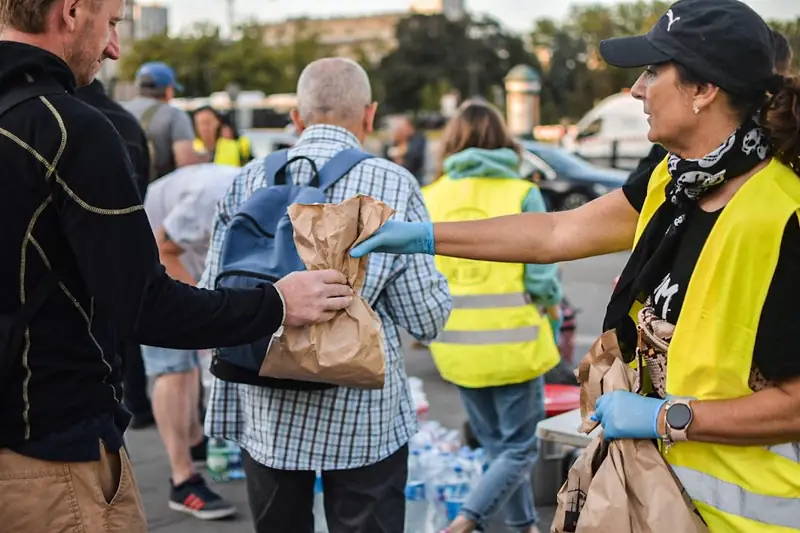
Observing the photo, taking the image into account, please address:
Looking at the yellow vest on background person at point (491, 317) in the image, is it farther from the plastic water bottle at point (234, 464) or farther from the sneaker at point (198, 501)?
the plastic water bottle at point (234, 464)

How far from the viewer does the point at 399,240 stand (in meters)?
2.72

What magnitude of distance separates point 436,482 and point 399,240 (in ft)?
8.21

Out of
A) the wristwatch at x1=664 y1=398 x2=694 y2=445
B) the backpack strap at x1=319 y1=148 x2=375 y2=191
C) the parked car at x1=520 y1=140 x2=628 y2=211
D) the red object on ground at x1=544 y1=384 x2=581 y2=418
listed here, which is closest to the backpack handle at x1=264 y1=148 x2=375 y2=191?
the backpack strap at x1=319 y1=148 x2=375 y2=191

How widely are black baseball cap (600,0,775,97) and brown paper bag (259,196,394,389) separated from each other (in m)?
0.89

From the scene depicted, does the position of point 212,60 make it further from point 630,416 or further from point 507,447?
Result: point 630,416

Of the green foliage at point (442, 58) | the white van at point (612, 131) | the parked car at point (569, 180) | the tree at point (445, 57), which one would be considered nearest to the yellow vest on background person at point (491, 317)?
the parked car at point (569, 180)

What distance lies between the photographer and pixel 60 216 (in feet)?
6.75

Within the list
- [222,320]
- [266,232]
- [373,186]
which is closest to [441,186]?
[373,186]

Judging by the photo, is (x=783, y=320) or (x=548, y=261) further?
(x=548, y=261)

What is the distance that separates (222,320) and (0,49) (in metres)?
0.72

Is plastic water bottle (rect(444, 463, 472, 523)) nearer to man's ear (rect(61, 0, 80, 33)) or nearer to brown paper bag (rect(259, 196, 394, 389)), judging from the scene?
brown paper bag (rect(259, 196, 394, 389))

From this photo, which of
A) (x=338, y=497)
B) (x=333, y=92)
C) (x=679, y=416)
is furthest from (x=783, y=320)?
(x=333, y=92)

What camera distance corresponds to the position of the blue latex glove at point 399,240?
2.70 m

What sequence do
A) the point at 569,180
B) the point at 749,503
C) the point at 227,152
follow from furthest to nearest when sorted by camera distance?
the point at 569,180 < the point at 227,152 < the point at 749,503
